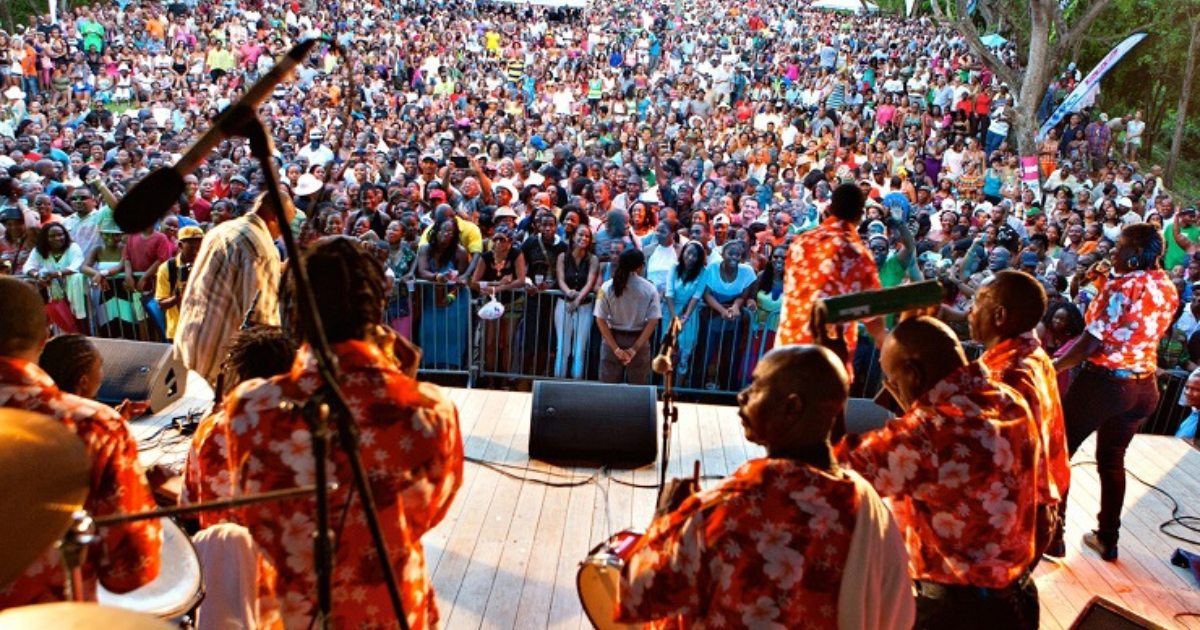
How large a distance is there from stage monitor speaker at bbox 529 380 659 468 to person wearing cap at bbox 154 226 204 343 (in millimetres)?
2375

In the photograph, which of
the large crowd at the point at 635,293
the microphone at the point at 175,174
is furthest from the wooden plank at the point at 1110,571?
the microphone at the point at 175,174

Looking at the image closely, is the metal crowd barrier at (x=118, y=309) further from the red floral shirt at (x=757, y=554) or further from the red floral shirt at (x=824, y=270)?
the red floral shirt at (x=757, y=554)

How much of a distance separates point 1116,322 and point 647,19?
24.1 m

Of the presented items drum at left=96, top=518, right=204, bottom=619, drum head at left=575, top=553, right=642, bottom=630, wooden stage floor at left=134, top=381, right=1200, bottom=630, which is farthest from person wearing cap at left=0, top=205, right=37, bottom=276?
drum head at left=575, top=553, right=642, bottom=630

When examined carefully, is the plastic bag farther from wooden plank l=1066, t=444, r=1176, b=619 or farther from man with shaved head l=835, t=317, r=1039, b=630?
man with shaved head l=835, t=317, r=1039, b=630

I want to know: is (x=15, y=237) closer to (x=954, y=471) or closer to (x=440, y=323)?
(x=440, y=323)

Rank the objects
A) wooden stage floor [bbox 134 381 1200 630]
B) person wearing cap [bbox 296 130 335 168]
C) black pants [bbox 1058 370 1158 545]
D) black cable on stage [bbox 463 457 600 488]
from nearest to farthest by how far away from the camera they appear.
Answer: wooden stage floor [bbox 134 381 1200 630] < black pants [bbox 1058 370 1158 545] < black cable on stage [bbox 463 457 600 488] < person wearing cap [bbox 296 130 335 168]

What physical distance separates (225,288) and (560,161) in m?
8.18

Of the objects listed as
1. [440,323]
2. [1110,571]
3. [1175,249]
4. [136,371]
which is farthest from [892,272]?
[136,371]

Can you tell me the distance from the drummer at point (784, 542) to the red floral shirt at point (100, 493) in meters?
1.10

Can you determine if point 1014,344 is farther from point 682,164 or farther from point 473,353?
point 682,164

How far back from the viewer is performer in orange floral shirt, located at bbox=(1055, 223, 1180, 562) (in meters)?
4.20

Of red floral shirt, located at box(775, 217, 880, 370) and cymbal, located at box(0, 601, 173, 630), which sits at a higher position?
cymbal, located at box(0, 601, 173, 630)

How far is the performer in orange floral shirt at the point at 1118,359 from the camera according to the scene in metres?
4.20
